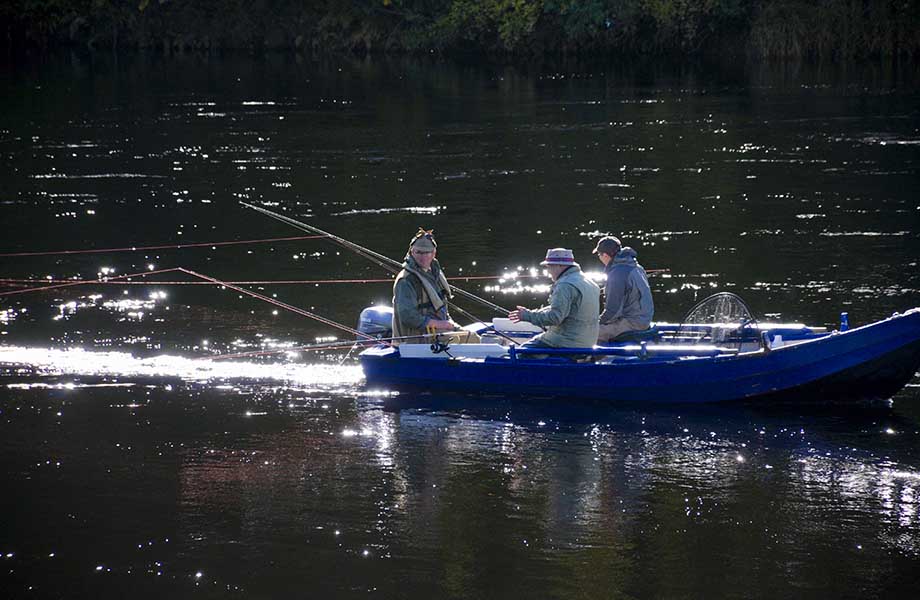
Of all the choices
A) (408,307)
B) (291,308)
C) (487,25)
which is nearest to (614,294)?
(408,307)

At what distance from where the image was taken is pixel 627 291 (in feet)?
42.2

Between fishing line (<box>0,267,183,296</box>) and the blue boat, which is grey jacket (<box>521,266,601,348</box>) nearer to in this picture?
the blue boat

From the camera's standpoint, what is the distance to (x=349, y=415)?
488 inches

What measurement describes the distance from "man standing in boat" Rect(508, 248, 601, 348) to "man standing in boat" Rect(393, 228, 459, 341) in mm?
1050

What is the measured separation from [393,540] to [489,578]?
36.0 inches

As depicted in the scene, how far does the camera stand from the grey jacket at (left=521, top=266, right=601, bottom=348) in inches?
485

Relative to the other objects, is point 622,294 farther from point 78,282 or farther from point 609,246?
point 78,282

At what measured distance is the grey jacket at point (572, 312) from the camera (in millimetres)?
12312

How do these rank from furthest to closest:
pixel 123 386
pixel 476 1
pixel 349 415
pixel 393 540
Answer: pixel 476 1 < pixel 123 386 < pixel 349 415 < pixel 393 540

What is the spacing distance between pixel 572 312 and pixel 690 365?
42.8 inches

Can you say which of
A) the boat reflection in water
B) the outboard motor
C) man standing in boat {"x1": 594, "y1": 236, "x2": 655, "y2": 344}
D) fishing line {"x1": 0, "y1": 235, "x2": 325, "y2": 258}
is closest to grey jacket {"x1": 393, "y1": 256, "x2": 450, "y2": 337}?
the outboard motor

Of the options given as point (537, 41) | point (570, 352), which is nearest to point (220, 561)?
point (570, 352)

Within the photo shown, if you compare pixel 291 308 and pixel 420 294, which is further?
pixel 291 308

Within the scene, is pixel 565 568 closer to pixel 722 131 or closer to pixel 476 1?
pixel 722 131
